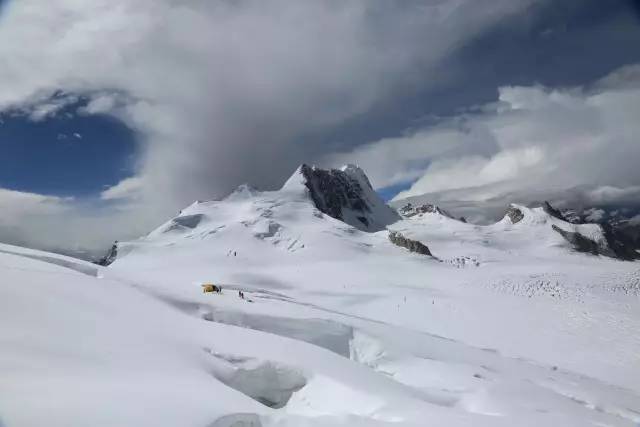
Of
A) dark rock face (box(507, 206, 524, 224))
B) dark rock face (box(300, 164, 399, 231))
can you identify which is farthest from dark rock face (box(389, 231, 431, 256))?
dark rock face (box(507, 206, 524, 224))

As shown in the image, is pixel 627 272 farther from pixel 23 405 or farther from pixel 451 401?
pixel 23 405

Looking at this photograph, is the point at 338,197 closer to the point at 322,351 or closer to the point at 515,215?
the point at 515,215

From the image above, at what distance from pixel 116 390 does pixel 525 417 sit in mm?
10523

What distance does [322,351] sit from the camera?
1677 cm

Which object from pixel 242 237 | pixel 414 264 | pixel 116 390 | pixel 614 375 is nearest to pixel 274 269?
pixel 414 264

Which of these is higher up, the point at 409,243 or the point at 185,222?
the point at 185,222

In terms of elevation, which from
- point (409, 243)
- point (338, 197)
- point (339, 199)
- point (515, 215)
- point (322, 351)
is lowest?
point (322, 351)

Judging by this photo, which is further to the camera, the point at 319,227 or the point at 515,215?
the point at 515,215

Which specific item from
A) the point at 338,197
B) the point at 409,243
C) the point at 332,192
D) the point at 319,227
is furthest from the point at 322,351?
the point at 338,197

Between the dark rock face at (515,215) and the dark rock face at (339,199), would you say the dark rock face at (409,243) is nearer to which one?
the dark rock face at (339,199)

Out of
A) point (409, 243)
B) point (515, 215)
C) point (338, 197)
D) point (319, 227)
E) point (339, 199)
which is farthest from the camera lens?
point (515, 215)

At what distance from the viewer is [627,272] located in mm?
45500

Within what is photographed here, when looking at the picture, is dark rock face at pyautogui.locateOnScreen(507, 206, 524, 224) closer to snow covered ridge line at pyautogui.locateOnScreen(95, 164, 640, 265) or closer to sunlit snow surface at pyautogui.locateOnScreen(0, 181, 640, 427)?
snow covered ridge line at pyautogui.locateOnScreen(95, 164, 640, 265)

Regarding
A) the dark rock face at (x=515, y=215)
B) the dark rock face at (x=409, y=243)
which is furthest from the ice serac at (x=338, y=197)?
the dark rock face at (x=409, y=243)
